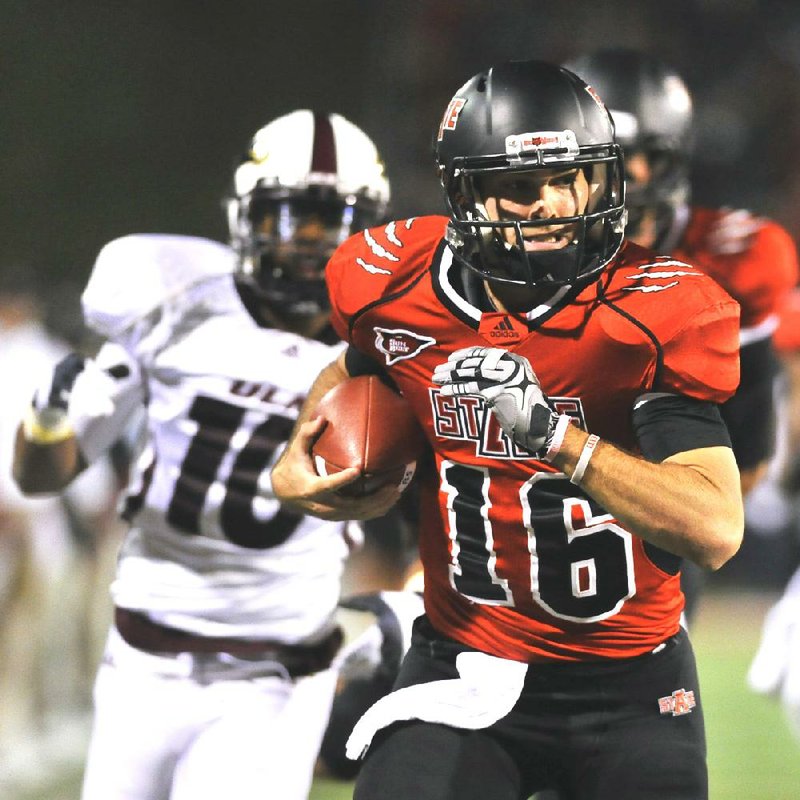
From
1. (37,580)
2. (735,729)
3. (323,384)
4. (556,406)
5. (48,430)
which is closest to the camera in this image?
(556,406)

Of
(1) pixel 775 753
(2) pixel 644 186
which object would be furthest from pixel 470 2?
(2) pixel 644 186

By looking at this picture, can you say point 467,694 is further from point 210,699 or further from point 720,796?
point 720,796

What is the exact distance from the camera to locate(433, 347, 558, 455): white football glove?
1.90 metres

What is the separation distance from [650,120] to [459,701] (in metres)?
1.82

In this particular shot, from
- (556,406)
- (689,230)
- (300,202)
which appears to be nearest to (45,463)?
(300,202)

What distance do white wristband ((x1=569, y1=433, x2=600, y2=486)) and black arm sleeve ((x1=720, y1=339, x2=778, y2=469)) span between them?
1.52 m

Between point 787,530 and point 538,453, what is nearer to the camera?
point 538,453

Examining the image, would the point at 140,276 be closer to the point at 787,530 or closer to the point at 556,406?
the point at 556,406

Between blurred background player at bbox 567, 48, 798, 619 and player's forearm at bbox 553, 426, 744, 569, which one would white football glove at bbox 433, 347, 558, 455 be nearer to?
player's forearm at bbox 553, 426, 744, 569

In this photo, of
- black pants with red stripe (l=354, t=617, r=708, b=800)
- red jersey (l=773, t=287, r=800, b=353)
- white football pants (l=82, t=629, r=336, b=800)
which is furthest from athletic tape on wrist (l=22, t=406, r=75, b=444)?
red jersey (l=773, t=287, r=800, b=353)

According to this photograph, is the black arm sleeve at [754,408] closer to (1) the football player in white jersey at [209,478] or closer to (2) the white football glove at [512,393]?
(1) the football player in white jersey at [209,478]

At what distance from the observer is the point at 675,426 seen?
1976 mm

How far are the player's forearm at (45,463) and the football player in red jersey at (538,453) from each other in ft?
3.00

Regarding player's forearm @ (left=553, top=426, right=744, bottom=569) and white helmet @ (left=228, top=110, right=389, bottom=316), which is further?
white helmet @ (left=228, top=110, right=389, bottom=316)
